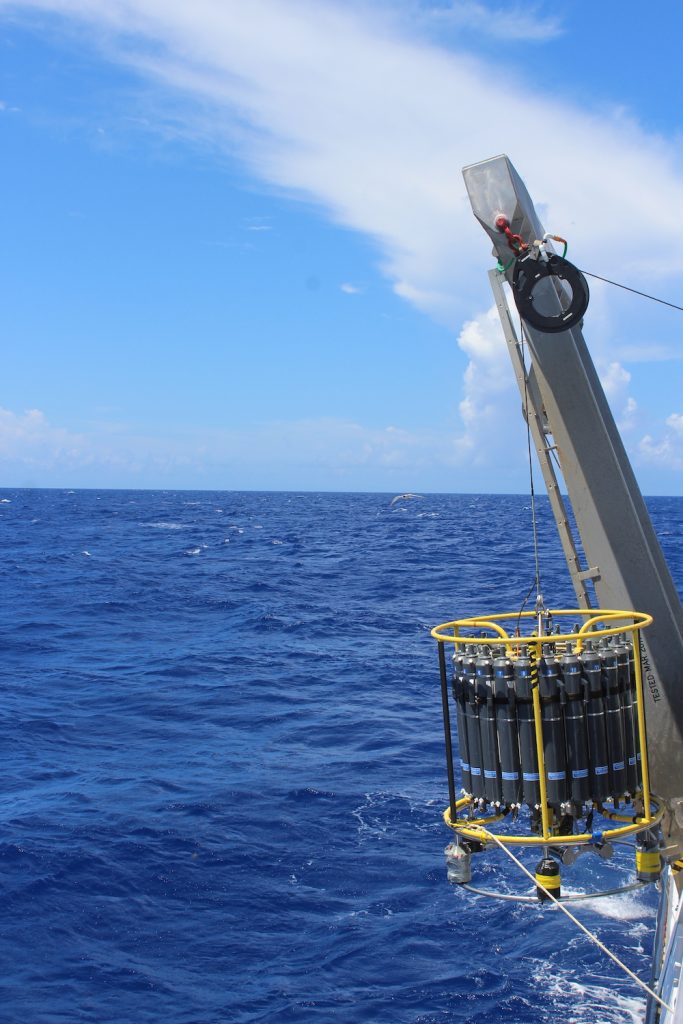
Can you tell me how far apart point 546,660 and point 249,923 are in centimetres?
908

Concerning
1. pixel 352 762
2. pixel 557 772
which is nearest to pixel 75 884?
pixel 352 762

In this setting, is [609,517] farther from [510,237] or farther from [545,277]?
[510,237]

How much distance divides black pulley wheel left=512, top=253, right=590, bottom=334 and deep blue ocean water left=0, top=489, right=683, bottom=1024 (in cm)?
945

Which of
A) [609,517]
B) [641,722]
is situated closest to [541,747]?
[641,722]

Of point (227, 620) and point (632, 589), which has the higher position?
point (632, 589)

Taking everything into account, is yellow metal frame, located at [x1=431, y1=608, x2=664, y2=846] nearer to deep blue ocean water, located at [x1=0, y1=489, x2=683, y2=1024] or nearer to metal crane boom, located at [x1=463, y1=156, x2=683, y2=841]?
metal crane boom, located at [x1=463, y1=156, x2=683, y2=841]

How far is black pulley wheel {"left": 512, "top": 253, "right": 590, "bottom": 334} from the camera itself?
353 inches

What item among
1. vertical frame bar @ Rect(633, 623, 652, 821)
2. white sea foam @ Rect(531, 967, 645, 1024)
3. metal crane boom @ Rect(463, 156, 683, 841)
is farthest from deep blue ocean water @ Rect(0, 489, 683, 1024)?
vertical frame bar @ Rect(633, 623, 652, 821)

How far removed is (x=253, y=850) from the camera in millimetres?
17266

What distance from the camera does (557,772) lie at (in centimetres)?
809

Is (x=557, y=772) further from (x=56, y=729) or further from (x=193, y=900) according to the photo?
(x=56, y=729)

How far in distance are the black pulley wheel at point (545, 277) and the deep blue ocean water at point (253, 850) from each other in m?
9.45

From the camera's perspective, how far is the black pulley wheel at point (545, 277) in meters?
8.97

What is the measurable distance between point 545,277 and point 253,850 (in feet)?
40.7
